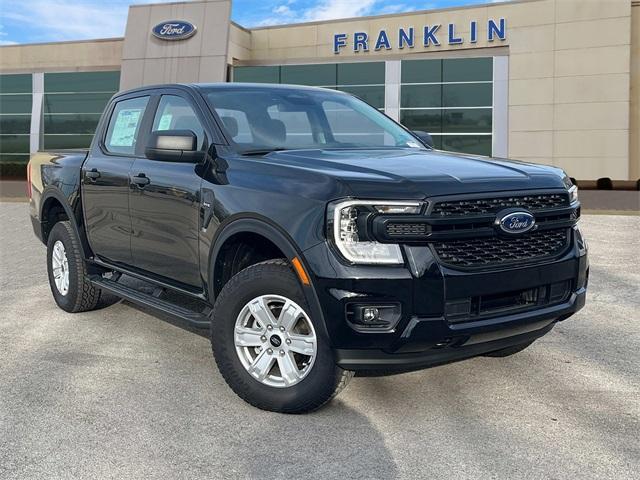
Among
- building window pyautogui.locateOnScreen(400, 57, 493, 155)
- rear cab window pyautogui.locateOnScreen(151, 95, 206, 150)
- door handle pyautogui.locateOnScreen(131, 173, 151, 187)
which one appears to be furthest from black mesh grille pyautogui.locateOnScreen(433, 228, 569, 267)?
building window pyautogui.locateOnScreen(400, 57, 493, 155)

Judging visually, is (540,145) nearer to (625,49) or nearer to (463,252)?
(625,49)

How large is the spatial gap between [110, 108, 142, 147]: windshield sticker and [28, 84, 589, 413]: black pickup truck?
24 centimetres

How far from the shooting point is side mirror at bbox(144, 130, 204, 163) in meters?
4.19

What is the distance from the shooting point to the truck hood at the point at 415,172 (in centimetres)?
338

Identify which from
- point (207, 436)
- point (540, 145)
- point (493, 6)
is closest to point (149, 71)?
point (493, 6)

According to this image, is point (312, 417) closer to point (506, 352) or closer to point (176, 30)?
point (506, 352)

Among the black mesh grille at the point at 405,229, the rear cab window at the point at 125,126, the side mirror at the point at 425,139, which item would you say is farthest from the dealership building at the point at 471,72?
the black mesh grille at the point at 405,229

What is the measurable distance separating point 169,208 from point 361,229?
166 centimetres

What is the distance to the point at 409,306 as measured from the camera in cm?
330

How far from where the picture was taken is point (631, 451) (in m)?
3.26

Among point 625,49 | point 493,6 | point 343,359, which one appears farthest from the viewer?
point 493,6

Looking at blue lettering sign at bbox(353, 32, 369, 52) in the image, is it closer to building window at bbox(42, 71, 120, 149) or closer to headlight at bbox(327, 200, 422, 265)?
building window at bbox(42, 71, 120, 149)

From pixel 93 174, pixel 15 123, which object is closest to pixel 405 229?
pixel 93 174

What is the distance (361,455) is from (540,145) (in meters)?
32.2
